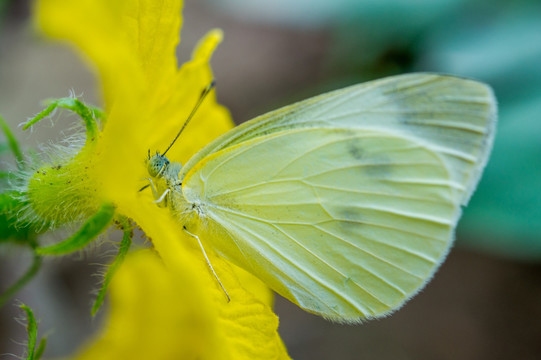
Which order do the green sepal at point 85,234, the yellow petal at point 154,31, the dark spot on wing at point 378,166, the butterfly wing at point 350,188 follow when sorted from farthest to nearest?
1. the dark spot on wing at point 378,166
2. the butterfly wing at point 350,188
3. the yellow petal at point 154,31
4. the green sepal at point 85,234

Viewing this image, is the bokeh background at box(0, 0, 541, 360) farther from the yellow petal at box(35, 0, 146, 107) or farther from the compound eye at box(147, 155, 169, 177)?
the yellow petal at box(35, 0, 146, 107)

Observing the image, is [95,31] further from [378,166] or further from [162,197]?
[378,166]

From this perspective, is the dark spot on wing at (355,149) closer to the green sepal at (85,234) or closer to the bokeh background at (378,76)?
the green sepal at (85,234)

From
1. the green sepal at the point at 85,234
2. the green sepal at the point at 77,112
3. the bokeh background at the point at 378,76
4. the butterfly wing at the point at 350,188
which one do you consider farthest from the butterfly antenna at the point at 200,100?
the bokeh background at the point at 378,76

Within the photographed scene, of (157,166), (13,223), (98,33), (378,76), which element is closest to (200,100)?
(157,166)

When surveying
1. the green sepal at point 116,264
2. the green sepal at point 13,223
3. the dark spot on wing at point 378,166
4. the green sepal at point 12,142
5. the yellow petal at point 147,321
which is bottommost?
the yellow petal at point 147,321

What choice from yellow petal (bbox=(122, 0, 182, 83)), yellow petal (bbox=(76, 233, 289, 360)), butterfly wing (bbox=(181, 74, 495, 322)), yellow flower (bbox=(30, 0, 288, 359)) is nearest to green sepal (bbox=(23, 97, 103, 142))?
Result: yellow flower (bbox=(30, 0, 288, 359))
